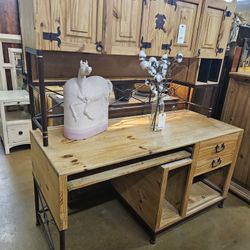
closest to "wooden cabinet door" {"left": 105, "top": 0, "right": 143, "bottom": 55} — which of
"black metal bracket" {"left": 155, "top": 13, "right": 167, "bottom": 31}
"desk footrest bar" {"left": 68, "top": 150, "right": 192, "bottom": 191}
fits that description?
"black metal bracket" {"left": 155, "top": 13, "right": 167, "bottom": 31}

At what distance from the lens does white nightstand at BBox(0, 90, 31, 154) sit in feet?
8.46

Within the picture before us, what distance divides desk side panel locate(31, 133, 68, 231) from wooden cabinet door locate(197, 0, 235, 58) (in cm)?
132

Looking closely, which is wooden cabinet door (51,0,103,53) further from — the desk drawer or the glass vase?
the desk drawer

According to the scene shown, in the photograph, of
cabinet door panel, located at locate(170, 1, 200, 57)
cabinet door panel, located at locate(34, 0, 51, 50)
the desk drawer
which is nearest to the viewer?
cabinet door panel, located at locate(34, 0, 51, 50)

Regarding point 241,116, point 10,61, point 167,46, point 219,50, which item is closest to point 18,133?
point 10,61

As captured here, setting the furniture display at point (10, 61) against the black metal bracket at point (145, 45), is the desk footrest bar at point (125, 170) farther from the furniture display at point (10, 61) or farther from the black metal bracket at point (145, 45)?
the furniture display at point (10, 61)

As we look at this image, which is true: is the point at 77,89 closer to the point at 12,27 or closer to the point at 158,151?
the point at 158,151

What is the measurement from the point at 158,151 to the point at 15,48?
2446 mm

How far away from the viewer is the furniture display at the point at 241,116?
211 cm

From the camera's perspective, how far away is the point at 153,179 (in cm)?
151

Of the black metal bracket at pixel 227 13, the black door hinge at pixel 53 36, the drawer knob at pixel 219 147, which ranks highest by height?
the black metal bracket at pixel 227 13

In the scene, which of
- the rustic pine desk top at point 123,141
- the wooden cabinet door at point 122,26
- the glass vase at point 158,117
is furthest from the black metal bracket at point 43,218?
the wooden cabinet door at point 122,26

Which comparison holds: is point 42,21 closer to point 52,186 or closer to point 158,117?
point 52,186

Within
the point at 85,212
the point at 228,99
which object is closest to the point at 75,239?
the point at 85,212
